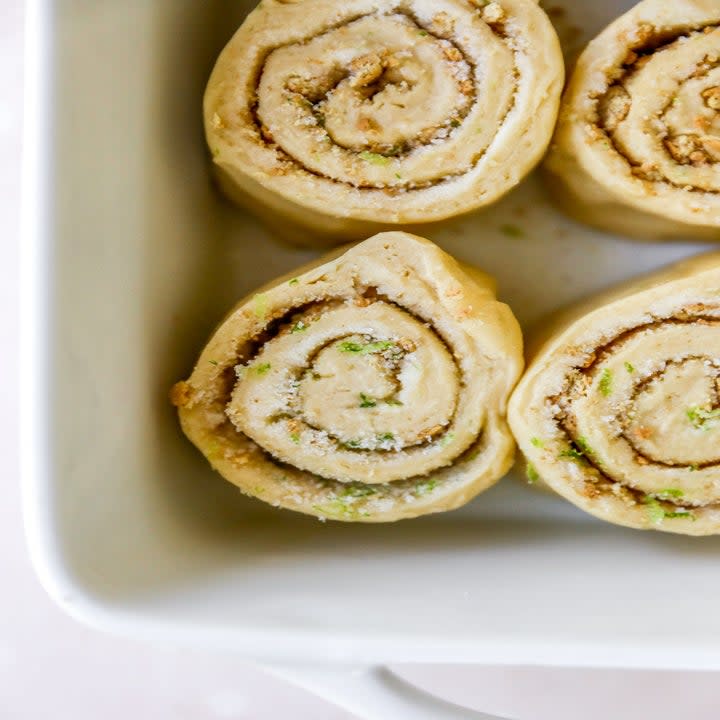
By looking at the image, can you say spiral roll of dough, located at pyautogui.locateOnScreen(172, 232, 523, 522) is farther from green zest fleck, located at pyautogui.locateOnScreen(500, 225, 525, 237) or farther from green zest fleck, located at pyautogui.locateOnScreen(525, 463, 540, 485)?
green zest fleck, located at pyautogui.locateOnScreen(500, 225, 525, 237)

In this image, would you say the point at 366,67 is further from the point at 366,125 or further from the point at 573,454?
the point at 573,454

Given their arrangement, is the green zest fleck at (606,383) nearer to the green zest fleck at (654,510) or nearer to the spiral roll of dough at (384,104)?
the green zest fleck at (654,510)

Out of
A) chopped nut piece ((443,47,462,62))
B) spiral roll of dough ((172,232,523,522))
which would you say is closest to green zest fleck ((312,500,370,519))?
spiral roll of dough ((172,232,523,522))

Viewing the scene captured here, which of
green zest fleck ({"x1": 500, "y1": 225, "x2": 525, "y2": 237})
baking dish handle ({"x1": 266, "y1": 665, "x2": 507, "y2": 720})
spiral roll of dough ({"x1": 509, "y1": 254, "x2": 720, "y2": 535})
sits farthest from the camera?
green zest fleck ({"x1": 500, "y1": 225, "x2": 525, "y2": 237})

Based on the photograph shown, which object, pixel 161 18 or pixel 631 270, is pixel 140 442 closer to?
pixel 161 18

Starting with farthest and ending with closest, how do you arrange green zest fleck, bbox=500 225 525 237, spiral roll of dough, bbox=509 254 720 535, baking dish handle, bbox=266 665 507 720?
green zest fleck, bbox=500 225 525 237 → spiral roll of dough, bbox=509 254 720 535 → baking dish handle, bbox=266 665 507 720

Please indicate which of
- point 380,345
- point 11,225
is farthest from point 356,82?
point 11,225
